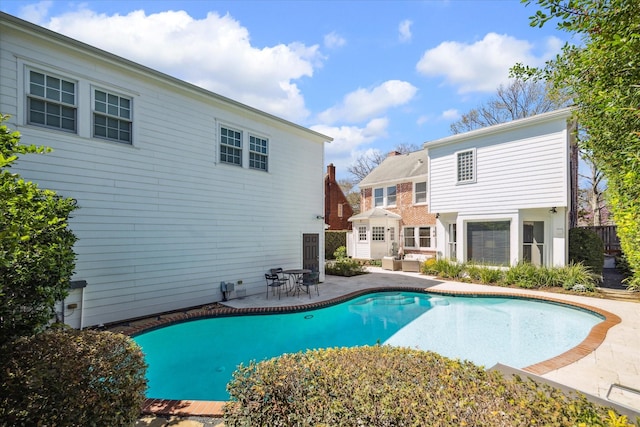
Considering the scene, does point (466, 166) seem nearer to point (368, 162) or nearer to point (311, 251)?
point (311, 251)

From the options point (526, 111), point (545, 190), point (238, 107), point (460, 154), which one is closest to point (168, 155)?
point (238, 107)

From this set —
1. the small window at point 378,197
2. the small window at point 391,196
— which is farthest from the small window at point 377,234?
the small window at point 378,197

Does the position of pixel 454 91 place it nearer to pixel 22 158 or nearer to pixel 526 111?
pixel 526 111

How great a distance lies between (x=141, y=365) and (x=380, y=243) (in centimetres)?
1787

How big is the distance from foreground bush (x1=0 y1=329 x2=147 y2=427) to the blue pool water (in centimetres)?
242

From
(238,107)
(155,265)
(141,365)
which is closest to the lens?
(141,365)

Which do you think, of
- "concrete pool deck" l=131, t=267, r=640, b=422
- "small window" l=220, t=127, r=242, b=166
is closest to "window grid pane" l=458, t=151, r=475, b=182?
"concrete pool deck" l=131, t=267, r=640, b=422

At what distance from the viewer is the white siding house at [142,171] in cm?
655

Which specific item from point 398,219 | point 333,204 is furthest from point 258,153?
point 333,204

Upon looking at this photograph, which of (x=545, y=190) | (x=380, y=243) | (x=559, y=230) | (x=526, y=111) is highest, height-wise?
(x=526, y=111)

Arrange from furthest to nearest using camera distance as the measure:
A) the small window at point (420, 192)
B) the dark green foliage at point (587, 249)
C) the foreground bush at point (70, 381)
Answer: the small window at point (420, 192)
the dark green foliage at point (587, 249)
the foreground bush at point (70, 381)

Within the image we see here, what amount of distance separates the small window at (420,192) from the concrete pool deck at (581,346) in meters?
7.14

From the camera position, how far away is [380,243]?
1994cm

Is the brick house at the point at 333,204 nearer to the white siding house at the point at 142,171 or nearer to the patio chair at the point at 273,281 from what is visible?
the white siding house at the point at 142,171
